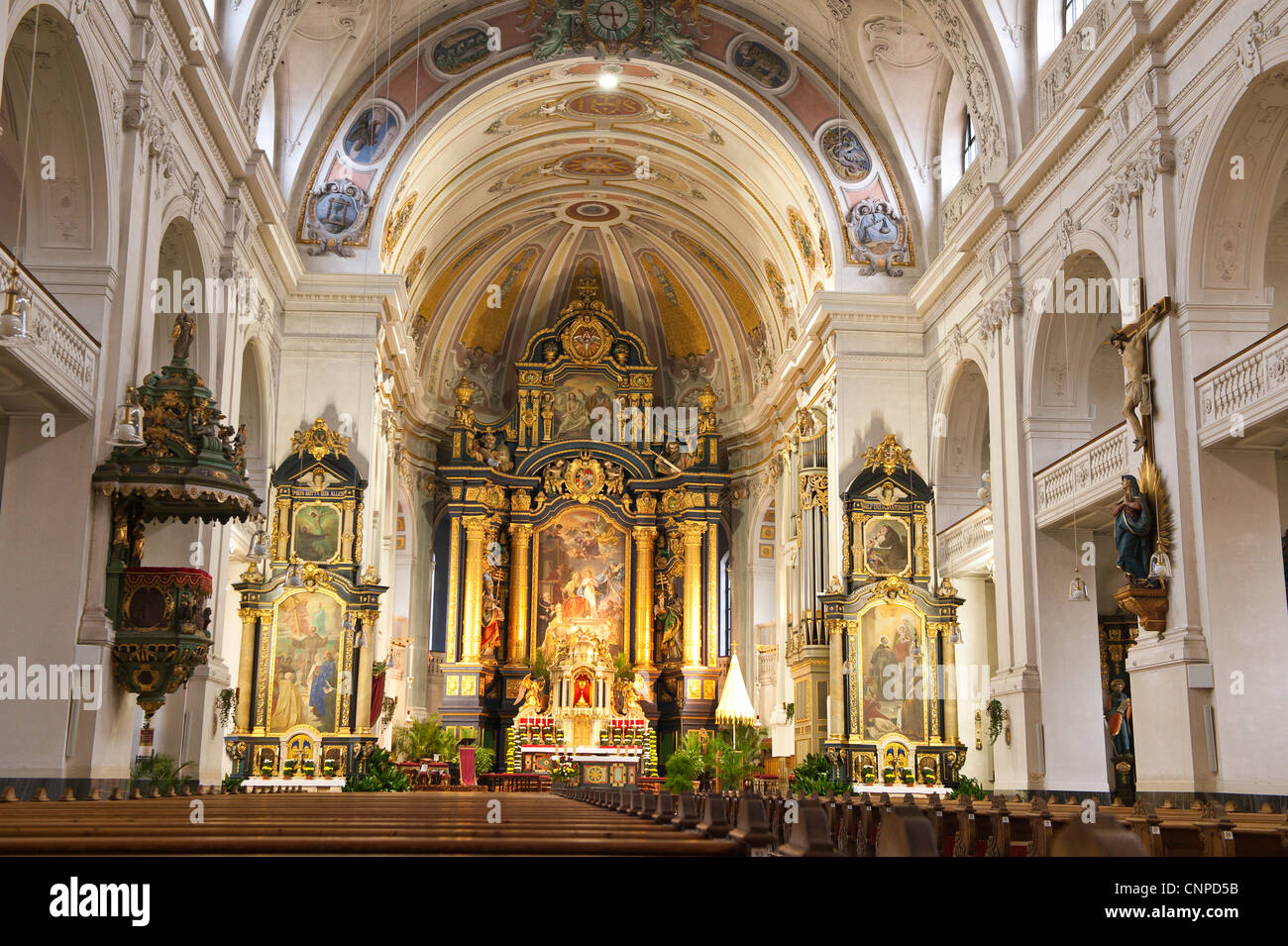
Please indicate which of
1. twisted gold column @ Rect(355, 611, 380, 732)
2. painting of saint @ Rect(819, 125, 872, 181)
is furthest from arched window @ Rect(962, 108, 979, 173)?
twisted gold column @ Rect(355, 611, 380, 732)

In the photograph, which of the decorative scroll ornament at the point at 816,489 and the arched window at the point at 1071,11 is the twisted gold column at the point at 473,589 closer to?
the decorative scroll ornament at the point at 816,489

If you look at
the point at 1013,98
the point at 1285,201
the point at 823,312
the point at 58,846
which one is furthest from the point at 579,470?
the point at 58,846

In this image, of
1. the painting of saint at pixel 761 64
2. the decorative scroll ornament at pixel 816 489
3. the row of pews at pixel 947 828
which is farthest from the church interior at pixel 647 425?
the decorative scroll ornament at pixel 816 489

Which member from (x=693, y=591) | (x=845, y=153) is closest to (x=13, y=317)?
(x=845, y=153)

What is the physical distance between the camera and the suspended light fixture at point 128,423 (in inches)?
449

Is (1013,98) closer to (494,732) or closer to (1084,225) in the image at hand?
(1084,225)

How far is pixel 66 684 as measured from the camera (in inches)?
441

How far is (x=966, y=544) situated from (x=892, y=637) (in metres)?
1.97

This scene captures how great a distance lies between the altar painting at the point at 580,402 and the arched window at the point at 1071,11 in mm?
16483

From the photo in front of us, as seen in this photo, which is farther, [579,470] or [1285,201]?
[579,470]

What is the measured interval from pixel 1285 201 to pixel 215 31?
Answer: 12963mm

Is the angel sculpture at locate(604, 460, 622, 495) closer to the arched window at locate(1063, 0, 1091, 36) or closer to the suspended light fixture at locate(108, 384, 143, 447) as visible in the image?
the arched window at locate(1063, 0, 1091, 36)

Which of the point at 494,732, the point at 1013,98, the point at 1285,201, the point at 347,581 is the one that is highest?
the point at 1013,98
